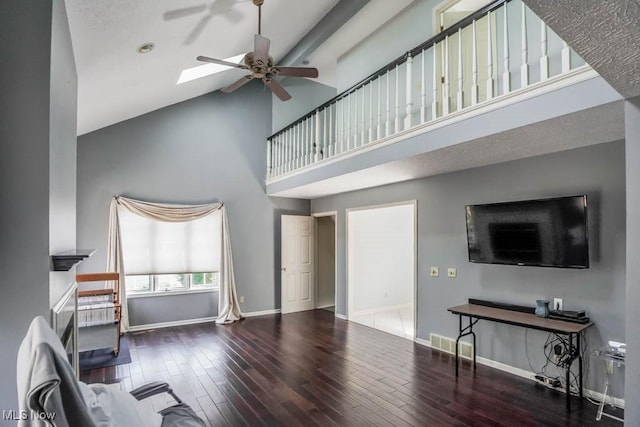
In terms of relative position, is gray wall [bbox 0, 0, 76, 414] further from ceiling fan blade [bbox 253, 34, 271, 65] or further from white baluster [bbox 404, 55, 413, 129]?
white baluster [bbox 404, 55, 413, 129]

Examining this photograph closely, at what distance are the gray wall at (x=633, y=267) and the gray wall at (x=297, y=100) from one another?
607 cm

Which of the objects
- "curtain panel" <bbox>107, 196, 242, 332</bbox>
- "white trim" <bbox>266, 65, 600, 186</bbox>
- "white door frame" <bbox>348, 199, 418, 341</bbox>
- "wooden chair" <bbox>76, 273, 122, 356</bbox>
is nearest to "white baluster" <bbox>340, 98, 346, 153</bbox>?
"white trim" <bbox>266, 65, 600, 186</bbox>

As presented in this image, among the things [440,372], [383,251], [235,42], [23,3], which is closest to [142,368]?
[440,372]

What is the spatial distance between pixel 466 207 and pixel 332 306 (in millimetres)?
4334

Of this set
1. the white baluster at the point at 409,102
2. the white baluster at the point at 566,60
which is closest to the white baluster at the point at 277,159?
the white baluster at the point at 409,102

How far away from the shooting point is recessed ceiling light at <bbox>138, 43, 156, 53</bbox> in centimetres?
331

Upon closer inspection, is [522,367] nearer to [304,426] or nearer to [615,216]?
[615,216]

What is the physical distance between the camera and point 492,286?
4082 millimetres

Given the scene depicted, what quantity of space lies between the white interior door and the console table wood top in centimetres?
377

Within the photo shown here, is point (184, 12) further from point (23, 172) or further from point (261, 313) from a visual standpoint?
point (261, 313)

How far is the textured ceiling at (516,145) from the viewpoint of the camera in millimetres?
2592

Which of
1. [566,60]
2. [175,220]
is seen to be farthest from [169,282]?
[566,60]

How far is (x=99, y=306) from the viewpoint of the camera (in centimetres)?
446

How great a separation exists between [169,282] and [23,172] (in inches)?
193
